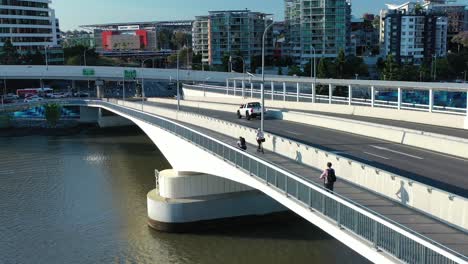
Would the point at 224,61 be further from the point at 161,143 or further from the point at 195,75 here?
the point at 161,143

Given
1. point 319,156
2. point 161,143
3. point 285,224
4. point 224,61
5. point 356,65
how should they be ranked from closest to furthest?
point 319,156 → point 285,224 → point 161,143 → point 356,65 → point 224,61

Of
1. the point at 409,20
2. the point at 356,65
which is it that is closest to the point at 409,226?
the point at 356,65

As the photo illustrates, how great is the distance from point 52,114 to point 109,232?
56618 mm

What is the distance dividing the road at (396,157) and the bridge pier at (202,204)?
4668mm

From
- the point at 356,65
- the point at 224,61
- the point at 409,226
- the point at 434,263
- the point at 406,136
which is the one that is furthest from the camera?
the point at 224,61

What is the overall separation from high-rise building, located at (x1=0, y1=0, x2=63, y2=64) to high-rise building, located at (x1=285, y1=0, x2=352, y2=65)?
70804 millimetres

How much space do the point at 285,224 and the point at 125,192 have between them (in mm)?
14735

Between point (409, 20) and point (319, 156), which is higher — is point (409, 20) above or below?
above

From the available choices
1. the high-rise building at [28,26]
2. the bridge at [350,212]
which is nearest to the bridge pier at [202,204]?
the bridge at [350,212]

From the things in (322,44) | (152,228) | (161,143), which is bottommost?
(152,228)

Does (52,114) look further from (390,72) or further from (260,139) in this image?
(260,139)

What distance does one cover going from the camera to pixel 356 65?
12256 cm

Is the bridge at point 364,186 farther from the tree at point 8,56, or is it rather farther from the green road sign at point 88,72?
the tree at point 8,56

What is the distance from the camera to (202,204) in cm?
3203
